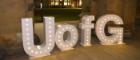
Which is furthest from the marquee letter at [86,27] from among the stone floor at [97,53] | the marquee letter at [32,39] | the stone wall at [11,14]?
the stone wall at [11,14]

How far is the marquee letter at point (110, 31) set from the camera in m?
4.87

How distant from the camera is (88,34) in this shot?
476cm

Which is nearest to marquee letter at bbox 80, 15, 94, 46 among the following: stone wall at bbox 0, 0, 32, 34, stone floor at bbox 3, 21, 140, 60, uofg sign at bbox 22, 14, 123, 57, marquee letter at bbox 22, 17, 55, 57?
uofg sign at bbox 22, 14, 123, 57

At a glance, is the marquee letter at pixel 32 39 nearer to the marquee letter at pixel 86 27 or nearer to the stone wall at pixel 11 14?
the stone wall at pixel 11 14

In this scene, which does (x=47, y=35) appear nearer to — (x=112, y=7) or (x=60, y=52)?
(x=60, y=52)

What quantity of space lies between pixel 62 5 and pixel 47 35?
10823mm

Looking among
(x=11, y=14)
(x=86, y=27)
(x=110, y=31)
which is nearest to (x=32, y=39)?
(x=11, y=14)

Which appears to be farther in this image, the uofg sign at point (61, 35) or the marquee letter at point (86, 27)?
the marquee letter at point (86, 27)

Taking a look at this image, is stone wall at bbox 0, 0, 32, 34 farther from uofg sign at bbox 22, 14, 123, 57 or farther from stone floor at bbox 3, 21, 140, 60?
stone floor at bbox 3, 21, 140, 60

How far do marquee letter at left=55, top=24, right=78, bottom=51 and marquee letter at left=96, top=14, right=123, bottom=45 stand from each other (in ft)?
1.91

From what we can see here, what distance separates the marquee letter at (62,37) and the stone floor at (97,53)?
4.5 inches

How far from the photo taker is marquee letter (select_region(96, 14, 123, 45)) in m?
4.87

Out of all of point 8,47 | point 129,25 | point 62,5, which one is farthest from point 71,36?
point 62,5

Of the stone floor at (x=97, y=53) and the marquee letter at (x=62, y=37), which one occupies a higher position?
the marquee letter at (x=62, y=37)
